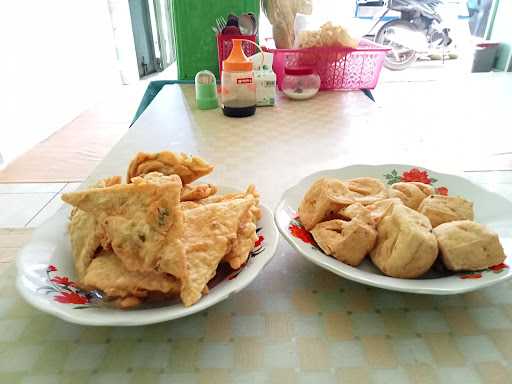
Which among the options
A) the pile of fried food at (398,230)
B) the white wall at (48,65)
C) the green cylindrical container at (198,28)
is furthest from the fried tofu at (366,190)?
the white wall at (48,65)

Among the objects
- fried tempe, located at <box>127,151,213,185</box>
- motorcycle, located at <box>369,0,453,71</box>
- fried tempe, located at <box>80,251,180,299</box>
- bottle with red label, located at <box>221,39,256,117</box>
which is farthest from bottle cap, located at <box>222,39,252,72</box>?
motorcycle, located at <box>369,0,453,71</box>

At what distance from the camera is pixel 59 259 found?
0.48 metres

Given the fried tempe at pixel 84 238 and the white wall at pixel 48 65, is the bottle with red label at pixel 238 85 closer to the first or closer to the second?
the fried tempe at pixel 84 238

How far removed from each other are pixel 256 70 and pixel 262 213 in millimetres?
918

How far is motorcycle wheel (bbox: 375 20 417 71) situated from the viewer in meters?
3.68

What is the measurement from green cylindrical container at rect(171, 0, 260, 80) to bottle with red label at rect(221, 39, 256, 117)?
50cm

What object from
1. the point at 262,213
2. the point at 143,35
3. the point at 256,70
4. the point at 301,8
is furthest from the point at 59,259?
the point at 143,35

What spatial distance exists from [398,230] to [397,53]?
379 centimetres

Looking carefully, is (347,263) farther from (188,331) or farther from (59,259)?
(59,259)

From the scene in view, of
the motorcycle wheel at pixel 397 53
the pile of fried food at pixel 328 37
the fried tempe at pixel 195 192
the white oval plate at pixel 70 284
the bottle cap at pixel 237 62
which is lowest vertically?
the motorcycle wheel at pixel 397 53

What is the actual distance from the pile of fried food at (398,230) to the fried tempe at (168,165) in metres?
0.18

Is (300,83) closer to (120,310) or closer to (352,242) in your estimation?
(352,242)

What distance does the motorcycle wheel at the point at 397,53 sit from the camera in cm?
368

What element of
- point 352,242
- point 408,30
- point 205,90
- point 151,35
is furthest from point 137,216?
point 151,35
